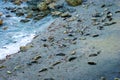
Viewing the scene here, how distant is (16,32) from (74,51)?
369 centimetres

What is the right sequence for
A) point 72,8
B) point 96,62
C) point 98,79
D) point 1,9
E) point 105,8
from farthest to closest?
point 1,9 < point 72,8 < point 105,8 < point 96,62 < point 98,79

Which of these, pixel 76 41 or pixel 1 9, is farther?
pixel 1 9

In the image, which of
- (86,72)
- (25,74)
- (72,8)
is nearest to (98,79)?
(86,72)

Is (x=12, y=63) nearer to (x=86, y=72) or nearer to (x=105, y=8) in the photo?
(x=86, y=72)

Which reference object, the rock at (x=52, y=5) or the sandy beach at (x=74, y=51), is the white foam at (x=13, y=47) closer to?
the sandy beach at (x=74, y=51)

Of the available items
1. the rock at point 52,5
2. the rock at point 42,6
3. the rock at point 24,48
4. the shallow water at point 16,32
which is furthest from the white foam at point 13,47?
the rock at point 52,5

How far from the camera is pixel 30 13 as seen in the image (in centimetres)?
1420

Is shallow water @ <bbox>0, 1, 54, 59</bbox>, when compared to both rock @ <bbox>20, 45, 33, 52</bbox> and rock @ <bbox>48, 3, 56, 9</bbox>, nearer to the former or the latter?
rock @ <bbox>20, 45, 33, 52</bbox>

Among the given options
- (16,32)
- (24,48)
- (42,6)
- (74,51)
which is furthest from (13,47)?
(42,6)

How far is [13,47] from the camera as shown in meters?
11.3

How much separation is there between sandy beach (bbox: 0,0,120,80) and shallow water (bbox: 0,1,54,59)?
1.27 feet

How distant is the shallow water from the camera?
11.3m

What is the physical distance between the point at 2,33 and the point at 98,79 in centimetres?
576

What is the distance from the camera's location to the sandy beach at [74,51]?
28.0ft
